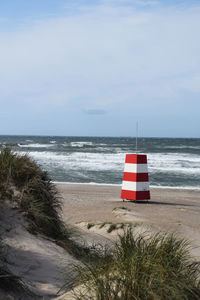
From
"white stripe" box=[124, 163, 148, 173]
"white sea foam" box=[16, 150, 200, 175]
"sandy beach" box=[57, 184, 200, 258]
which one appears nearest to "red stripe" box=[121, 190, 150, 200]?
"sandy beach" box=[57, 184, 200, 258]

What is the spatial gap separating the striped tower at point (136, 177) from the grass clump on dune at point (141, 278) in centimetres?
551

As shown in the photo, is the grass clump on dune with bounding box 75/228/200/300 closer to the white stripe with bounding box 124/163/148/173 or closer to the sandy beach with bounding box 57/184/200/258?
the sandy beach with bounding box 57/184/200/258

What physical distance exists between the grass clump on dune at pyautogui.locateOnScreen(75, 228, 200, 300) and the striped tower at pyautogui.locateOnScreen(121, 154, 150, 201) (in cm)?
551

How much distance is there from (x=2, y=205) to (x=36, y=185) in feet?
1.68

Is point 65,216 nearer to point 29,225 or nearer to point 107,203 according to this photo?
point 107,203

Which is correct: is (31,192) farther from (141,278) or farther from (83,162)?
(83,162)

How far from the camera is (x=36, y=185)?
213 inches

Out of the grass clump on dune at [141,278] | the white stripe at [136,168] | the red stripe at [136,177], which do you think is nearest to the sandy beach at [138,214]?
the red stripe at [136,177]

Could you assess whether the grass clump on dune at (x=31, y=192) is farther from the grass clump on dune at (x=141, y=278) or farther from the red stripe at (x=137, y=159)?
the red stripe at (x=137, y=159)

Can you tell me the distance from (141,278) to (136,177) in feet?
19.7

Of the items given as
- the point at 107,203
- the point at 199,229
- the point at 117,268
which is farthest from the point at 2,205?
the point at 107,203

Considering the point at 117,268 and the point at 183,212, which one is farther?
the point at 183,212

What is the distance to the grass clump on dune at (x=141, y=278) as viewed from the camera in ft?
9.34

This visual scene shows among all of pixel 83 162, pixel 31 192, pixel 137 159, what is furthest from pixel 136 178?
pixel 83 162
